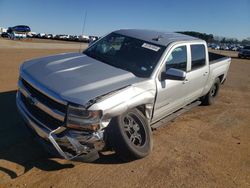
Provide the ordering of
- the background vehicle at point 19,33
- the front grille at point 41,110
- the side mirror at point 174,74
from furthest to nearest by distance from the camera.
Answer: the background vehicle at point 19,33, the side mirror at point 174,74, the front grille at point 41,110

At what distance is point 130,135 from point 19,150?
1.62m

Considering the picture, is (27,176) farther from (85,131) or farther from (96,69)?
(96,69)

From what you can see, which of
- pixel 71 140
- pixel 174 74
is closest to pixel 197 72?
pixel 174 74

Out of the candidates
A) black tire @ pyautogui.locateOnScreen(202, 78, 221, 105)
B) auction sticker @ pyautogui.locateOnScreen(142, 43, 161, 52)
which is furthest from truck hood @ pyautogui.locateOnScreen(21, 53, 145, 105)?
black tire @ pyautogui.locateOnScreen(202, 78, 221, 105)

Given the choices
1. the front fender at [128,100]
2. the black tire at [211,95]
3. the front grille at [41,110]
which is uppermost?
the front fender at [128,100]

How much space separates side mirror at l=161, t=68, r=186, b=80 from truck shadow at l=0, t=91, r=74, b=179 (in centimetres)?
197

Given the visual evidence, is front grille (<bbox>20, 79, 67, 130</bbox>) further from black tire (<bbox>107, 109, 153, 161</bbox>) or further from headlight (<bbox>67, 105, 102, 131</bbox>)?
black tire (<bbox>107, 109, 153, 161</bbox>)

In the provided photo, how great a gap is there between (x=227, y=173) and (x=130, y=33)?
3091 mm

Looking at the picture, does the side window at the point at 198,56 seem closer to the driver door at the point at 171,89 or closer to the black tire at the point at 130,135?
the driver door at the point at 171,89

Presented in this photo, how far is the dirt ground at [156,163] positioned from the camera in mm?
3475

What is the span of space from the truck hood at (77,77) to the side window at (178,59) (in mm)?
858

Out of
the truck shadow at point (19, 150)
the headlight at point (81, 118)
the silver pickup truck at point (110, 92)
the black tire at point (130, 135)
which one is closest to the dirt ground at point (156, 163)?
the truck shadow at point (19, 150)

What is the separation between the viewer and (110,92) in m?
3.54

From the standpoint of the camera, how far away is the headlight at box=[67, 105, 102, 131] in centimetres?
327
